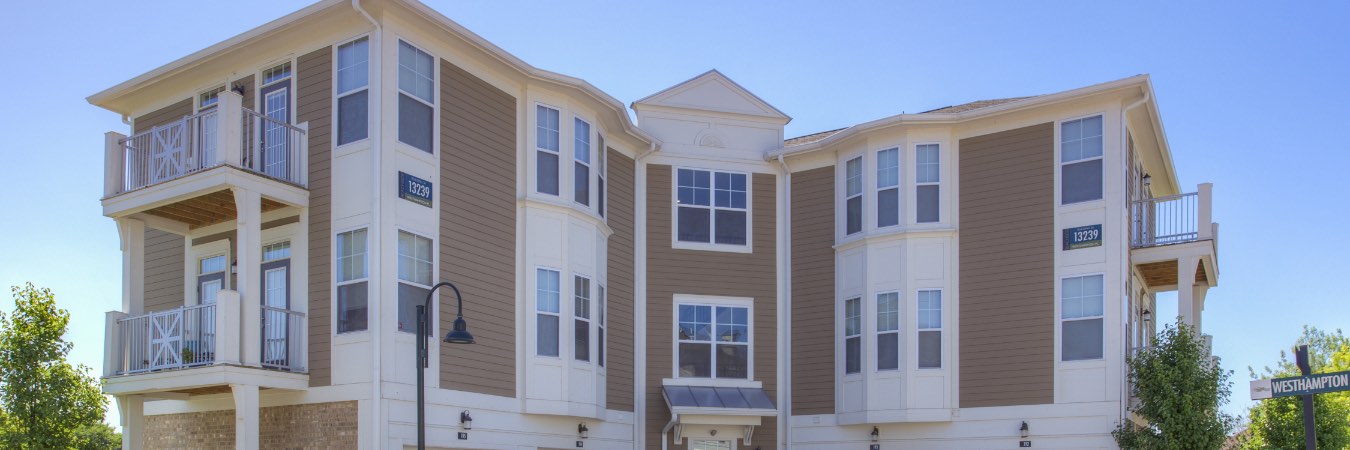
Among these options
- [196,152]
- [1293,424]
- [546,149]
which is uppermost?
[546,149]

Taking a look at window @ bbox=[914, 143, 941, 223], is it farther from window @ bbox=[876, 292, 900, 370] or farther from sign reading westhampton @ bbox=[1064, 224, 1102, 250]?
sign reading westhampton @ bbox=[1064, 224, 1102, 250]

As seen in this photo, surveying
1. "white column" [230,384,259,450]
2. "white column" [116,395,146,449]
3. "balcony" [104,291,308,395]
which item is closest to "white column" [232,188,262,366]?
"balcony" [104,291,308,395]

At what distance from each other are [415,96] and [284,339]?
3.85 m

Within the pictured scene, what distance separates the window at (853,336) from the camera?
71.7 ft

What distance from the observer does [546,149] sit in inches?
776

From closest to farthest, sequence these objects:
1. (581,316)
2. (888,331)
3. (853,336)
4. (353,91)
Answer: (353,91), (581,316), (888,331), (853,336)

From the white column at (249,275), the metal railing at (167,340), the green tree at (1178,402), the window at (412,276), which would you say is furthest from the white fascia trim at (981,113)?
the metal railing at (167,340)

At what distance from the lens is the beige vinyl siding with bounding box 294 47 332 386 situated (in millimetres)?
16625

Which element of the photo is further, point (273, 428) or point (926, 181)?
point (926, 181)

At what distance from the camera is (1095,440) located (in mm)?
19422

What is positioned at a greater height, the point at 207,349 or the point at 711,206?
the point at 711,206

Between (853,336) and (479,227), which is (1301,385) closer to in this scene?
(853,336)

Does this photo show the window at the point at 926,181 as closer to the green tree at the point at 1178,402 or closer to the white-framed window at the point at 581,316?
the green tree at the point at 1178,402

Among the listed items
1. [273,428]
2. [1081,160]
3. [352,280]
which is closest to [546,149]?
[352,280]
